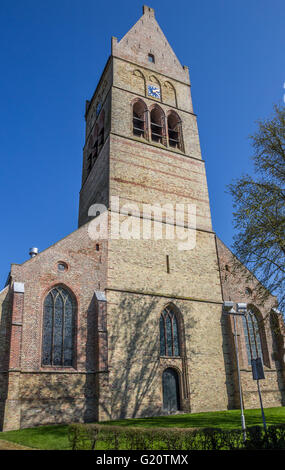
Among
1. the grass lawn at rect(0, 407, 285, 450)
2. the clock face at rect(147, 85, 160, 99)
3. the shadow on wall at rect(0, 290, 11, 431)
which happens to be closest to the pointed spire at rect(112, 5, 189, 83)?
the clock face at rect(147, 85, 160, 99)

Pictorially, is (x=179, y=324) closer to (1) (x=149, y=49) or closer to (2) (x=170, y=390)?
(2) (x=170, y=390)

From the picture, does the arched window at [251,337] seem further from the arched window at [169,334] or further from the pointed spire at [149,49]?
the pointed spire at [149,49]

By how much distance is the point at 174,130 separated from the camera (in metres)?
27.1

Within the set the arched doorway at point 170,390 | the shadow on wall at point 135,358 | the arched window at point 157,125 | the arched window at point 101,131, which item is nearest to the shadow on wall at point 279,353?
the arched doorway at point 170,390

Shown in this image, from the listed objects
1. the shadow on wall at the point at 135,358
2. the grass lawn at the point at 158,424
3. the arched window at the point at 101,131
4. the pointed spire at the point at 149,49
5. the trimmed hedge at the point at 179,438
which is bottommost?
the grass lawn at the point at 158,424

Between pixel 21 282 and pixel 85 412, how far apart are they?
6.33m

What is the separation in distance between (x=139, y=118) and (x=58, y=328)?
1604 centimetres

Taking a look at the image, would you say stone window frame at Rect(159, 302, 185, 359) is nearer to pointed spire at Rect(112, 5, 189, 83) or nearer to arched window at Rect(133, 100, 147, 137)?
arched window at Rect(133, 100, 147, 137)

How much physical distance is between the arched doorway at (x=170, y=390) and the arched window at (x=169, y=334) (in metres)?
0.92

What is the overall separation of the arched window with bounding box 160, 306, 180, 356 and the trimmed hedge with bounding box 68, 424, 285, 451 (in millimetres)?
10686

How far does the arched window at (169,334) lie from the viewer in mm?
19219

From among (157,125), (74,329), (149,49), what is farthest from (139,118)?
(74,329)
